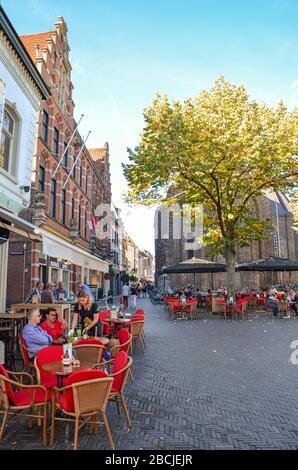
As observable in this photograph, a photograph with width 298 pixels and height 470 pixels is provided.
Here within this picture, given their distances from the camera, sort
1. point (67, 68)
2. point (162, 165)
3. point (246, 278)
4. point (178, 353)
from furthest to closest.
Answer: point (246, 278), point (67, 68), point (162, 165), point (178, 353)

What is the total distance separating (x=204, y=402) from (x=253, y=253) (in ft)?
123

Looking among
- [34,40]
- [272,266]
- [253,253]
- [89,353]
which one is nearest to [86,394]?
[89,353]

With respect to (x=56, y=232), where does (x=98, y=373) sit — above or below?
below

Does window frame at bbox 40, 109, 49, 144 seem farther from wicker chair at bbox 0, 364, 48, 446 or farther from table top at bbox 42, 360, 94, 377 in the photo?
wicker chair at bbox 0, 364, 48, 446

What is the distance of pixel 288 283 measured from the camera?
131ft

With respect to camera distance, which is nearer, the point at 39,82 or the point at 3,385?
the point at 3,385

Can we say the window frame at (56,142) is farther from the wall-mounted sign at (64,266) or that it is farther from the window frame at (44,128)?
the wall-mounted sign at (64,266)

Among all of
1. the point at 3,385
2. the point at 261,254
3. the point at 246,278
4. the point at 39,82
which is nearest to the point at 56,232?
the point at 39,82

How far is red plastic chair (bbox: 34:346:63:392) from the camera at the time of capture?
432 centimetres

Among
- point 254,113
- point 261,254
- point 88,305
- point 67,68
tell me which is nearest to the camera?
point 88,305

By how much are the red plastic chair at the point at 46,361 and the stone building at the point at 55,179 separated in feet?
21.5

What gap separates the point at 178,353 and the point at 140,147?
12185 mm

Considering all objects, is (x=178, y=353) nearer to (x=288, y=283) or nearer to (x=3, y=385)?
(x=3, y=385)

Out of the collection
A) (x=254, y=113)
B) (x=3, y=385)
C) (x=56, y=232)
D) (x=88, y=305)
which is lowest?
(x=3, y=385)
